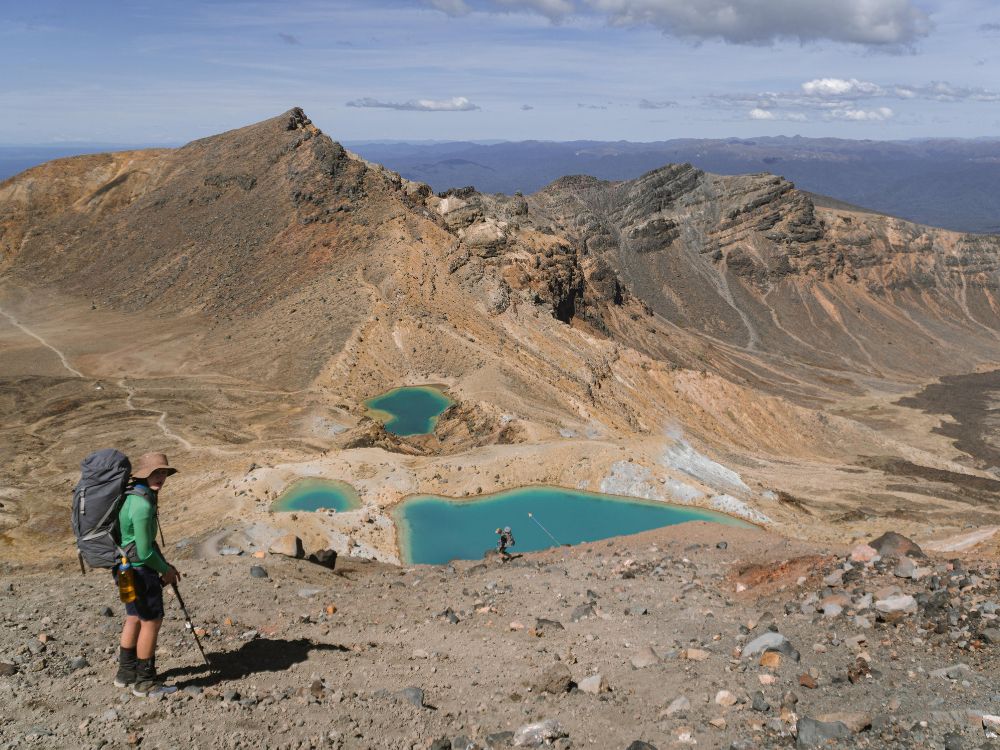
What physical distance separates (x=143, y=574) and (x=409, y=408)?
45322 millimetres

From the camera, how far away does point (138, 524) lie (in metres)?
9.28

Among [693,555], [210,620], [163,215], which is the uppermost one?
[163,215]

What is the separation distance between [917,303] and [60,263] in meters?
154

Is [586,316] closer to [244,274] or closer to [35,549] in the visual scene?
[244,274]

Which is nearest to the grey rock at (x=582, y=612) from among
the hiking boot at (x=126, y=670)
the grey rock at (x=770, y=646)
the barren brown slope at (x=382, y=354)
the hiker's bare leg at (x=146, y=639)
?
the grey rock at (x=770, y=646)

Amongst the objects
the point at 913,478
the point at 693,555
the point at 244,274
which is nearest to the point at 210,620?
the point at 693,555

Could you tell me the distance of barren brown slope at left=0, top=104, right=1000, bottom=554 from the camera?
3862 centimetres

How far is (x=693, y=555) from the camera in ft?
68.6

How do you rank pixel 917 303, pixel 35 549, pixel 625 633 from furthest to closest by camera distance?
pixel 917 303 → pixel 35 549 → pixel 625 633

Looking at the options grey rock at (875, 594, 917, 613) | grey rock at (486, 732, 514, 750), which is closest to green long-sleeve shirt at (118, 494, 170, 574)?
grey rock at (486, 732, 514, 750)

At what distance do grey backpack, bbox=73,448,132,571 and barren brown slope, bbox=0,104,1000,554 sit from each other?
1860 cm

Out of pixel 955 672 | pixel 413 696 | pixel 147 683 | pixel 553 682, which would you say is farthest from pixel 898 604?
pixel 147 683

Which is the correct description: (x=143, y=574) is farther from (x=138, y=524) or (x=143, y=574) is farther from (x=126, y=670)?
(x=126, y=670)

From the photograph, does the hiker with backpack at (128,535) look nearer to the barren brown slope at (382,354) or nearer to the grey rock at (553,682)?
the grey rock at (553,682)
